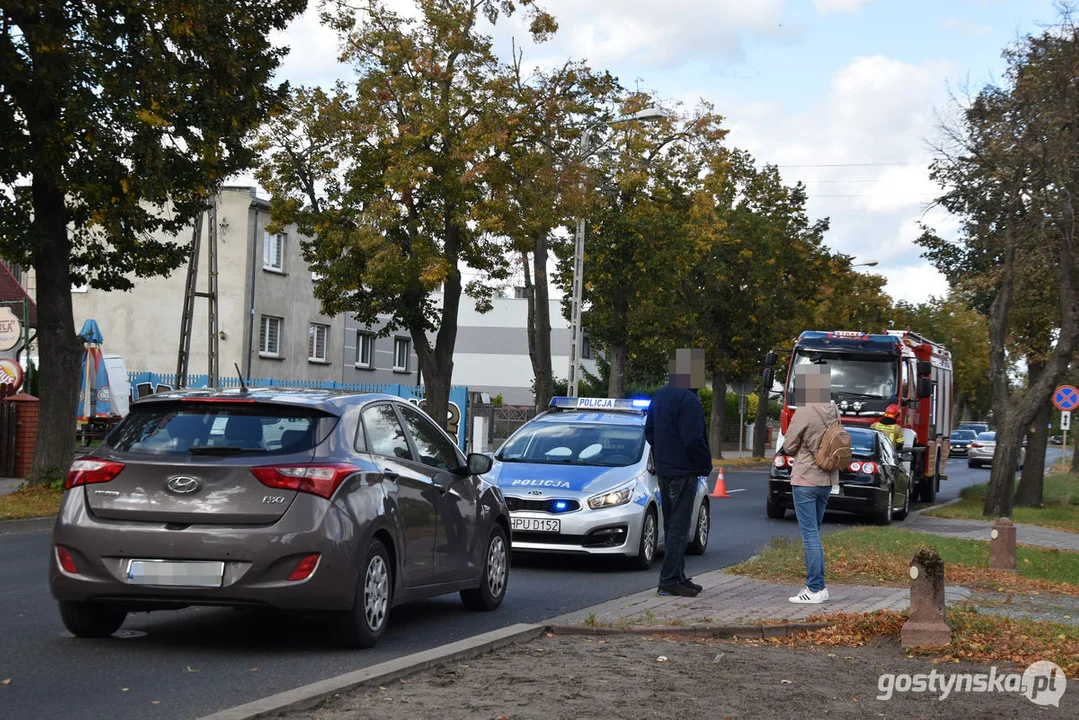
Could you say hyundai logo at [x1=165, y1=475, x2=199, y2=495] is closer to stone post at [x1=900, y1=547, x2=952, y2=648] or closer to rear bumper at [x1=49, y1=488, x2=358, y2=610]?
rear bumper at [x1=49, y1=488, x2=358, y2=610]

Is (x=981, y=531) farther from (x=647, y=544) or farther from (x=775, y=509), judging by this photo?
(x=647, y=544)

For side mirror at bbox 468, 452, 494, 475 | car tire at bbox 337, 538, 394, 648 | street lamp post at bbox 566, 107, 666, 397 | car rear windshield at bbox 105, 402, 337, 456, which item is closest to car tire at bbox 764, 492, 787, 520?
street lamp post at bbox 566, 107, 666, 397

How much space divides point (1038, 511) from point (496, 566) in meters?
19.2

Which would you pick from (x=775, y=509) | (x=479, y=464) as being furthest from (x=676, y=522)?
(x=775, y=509)

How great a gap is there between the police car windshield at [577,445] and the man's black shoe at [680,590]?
3308 mm

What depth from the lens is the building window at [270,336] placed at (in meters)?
50.1

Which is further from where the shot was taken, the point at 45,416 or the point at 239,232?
the point at 239,232

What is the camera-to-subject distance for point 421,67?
31.7 m

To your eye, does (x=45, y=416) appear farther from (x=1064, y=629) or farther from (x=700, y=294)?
(x=700, y=294)

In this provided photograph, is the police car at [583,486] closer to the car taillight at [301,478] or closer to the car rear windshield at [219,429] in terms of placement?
the car rear windshield at [219,429]

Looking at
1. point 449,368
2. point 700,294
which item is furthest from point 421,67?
point 700,294

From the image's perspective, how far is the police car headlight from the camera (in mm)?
13391

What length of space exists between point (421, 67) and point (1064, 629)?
81.4ft

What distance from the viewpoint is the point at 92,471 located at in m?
8.12
